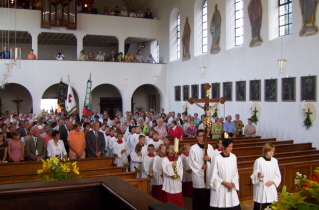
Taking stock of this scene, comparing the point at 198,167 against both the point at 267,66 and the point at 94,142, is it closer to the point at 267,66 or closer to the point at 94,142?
the point at 94,142

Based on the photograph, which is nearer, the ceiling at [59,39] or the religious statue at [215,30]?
the religious statue at [215,30]

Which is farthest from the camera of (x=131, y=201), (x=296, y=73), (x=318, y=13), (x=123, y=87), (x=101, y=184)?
(x=123, y=87)

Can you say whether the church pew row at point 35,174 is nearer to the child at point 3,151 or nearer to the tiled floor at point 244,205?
the child at point 3,151

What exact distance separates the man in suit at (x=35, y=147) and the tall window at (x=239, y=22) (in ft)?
36.3

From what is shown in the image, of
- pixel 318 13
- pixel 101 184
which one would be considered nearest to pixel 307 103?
pixel 318 13

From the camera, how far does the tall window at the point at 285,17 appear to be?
14117 millimetres

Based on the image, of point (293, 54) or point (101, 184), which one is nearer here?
point (101, 184)

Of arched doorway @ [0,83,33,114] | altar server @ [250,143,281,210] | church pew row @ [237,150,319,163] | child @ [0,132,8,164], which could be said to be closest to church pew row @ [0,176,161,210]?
altar server @ [250,143,281,210]

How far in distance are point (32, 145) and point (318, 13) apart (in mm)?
10068

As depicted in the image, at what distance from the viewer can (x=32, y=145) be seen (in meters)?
8.68

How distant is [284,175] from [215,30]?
36.6 feet

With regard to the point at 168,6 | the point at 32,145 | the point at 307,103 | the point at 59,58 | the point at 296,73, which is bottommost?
the point at 32,145

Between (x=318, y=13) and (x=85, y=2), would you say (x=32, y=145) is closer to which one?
(x=318, y=13)

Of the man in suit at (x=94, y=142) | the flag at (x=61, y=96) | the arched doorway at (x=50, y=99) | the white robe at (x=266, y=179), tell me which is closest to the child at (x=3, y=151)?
the man in suit at (x=94, y=142)
